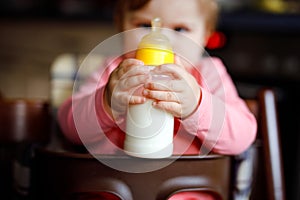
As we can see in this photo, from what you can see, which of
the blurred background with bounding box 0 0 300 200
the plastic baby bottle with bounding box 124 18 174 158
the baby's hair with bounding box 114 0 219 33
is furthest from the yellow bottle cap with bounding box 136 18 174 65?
the blurred background with bounding box 0 0 300 200

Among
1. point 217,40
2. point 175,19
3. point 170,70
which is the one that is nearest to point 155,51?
point 170,70

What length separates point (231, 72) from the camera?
5.03 feet

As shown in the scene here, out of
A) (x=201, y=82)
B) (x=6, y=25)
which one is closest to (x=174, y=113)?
(x=201, y=82)

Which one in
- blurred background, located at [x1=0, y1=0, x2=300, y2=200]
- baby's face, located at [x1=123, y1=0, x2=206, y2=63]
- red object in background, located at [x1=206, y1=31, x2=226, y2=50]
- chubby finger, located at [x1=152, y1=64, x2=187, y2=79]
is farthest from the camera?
red object in background, located at [x1=206, y1=31, x2=226, y2=50]

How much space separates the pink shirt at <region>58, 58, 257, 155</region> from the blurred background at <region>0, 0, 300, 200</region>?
0.74 meters

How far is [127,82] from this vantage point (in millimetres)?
412

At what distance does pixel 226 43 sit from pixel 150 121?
45.9 inches

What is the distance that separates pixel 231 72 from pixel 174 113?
3.75 feet

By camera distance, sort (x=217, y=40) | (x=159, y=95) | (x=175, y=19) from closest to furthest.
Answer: (x=159, y=95) < (x=175, y=19) < (x=217, y=40)

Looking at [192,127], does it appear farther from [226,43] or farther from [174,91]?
[226,43]

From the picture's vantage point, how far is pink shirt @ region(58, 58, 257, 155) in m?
0.46

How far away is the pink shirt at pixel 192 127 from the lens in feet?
1.50

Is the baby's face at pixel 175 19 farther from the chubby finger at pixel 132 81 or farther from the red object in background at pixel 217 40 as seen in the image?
the red object in background at pixel 217 40

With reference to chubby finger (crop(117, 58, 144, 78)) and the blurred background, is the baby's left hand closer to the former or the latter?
chubby finger (crop(117, 58, 144, 78))
